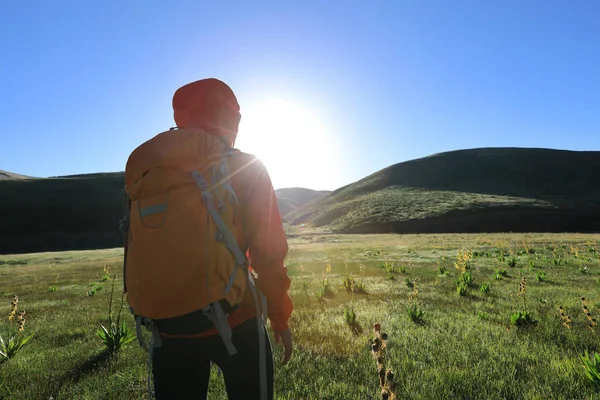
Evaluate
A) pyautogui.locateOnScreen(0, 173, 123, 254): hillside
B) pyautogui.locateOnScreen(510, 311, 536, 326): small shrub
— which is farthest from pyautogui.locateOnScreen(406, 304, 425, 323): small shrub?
pyautogui.locateOnScreen(0, 173, 123, 254): hillside

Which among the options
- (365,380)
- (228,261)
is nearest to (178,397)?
(228,261)

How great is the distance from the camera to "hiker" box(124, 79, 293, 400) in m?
1.71

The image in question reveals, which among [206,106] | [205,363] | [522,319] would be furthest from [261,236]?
[522,319]

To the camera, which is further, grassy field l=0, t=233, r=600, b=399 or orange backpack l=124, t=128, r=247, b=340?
grassy field l=0, t=233, r=600, b=399

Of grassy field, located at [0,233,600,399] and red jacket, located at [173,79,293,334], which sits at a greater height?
red jacket, located at [173,79,293,334]

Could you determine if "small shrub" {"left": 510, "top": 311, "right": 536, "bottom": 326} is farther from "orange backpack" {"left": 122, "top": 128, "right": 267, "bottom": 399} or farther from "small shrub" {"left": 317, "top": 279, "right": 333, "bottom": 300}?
"orange backpack" {"left": 122, "top": 128, "right": 267, "bottom": 399}

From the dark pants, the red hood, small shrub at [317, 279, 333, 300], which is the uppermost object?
the red hood

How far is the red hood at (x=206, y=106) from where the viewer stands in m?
2.19

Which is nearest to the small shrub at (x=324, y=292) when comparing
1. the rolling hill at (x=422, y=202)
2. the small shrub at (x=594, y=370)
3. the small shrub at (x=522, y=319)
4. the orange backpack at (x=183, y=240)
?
the small shrub at (x=522, y=319)

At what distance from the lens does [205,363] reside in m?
1.95

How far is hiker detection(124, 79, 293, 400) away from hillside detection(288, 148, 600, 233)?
3046 inches

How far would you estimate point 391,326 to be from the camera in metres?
6.33

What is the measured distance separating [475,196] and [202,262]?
10014 cm

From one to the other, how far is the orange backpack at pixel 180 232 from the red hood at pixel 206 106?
0.33 meters
